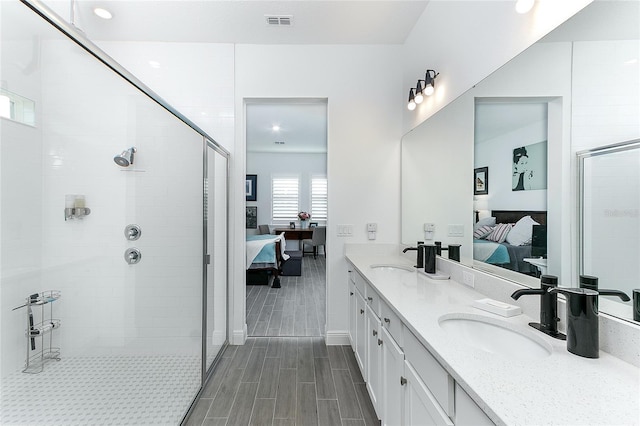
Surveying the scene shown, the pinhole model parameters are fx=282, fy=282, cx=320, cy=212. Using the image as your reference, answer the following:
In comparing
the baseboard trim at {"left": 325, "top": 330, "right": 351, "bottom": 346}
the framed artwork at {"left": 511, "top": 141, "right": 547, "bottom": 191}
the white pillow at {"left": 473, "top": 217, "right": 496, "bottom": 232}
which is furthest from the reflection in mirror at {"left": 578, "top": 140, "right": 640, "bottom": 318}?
the baseboard trim at {"left": 325, "top": 330, "right": 351, "bottom": 346}

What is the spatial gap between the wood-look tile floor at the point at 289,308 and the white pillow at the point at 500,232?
7.06 ft

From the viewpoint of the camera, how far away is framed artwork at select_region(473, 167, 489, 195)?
5.27 feet

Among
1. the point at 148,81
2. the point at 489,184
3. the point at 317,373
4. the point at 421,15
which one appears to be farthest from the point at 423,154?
the point at 148,81

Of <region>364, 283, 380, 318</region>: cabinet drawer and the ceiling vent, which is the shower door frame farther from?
<region>364, 283, 380, 318</region>: cabinet drawer

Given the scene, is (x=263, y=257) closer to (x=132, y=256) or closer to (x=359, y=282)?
(x=359, y=282)

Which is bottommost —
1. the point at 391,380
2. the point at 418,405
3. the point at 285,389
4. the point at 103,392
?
the point at 285,389

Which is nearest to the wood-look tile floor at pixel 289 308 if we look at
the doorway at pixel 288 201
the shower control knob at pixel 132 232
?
the doorway at pixel 288 201

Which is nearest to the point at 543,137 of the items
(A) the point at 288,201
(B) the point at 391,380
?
(B) the point at 391,380

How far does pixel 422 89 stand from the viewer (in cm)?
238

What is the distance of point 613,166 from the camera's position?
0.90 m

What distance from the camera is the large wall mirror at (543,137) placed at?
897mm

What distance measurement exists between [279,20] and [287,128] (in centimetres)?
325

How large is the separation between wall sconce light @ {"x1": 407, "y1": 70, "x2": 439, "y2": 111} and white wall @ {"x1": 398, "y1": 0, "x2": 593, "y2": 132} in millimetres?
45

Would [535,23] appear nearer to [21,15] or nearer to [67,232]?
[21,15]
